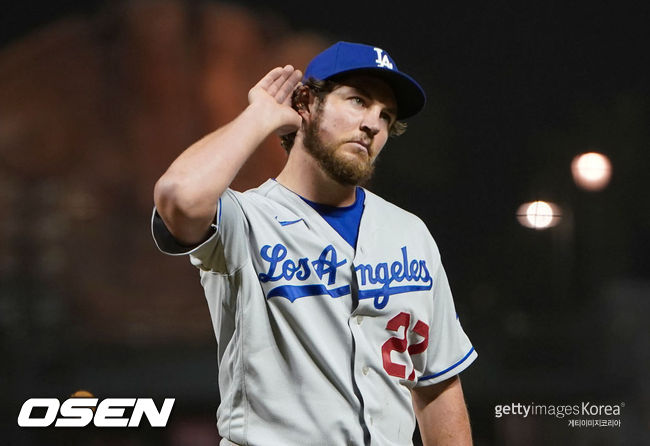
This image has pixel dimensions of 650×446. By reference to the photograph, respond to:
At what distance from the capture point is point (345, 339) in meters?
1.46

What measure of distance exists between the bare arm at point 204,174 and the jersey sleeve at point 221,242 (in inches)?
0.6

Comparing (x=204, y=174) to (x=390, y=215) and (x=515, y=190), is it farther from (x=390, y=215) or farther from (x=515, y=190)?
(x=515, y=190)

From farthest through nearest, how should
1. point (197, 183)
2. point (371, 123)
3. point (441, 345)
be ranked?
1. point (441, 345)
2. point (371, 123)
3. point (197, 183)

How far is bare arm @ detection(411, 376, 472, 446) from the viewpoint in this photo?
1680mm

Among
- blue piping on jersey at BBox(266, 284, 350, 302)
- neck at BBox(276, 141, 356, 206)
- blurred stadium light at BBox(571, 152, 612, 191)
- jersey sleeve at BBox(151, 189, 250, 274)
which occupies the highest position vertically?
neck at BBox(276, 141, 356, 206)

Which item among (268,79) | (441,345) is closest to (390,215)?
(441,345)

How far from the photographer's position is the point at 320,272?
4.93 ft

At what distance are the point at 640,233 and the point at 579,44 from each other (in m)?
0.69

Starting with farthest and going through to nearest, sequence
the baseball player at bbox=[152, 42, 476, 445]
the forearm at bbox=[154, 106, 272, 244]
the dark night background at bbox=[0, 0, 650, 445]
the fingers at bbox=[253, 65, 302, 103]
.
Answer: the dark night background at bbox=[0, 0, 650, 445] → the fingers at bbox=[253, 65, 302, 103] → the baseball player at bbox=[152, 42, 476, 445] → the forearm at bbox=[154, 106, 272, 244]

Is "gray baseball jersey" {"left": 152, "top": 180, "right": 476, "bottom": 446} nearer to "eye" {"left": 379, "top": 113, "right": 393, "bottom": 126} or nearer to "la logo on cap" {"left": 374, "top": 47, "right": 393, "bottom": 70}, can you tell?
"eye" {"left": 379, "top": 113, "right": 393, "bottom": 126}

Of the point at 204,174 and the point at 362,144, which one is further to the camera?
the point at 362,144

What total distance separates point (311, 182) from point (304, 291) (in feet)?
0.86

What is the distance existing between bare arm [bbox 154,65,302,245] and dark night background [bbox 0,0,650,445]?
112 centimetres

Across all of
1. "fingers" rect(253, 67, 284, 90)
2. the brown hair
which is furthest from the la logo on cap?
"fingers" rect(253, 67, 284, 90)
